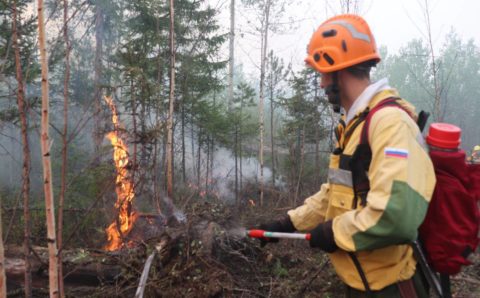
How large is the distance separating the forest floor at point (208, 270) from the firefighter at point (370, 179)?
123 inches

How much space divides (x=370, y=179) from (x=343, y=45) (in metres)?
0.91

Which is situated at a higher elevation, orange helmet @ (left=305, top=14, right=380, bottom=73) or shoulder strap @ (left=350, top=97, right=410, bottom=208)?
orange helmet @ (left=305, top=14, right=380, bottom=73)

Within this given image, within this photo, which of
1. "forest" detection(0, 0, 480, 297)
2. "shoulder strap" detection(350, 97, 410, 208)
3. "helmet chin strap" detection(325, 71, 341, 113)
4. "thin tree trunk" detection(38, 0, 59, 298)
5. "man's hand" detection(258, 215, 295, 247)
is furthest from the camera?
"forest" detection(0, 0, 480, 297)

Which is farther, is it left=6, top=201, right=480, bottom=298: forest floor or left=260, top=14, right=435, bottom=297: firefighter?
left=6, top=201, right=480, bottom=298: forest floor

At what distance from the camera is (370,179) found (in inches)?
76.4

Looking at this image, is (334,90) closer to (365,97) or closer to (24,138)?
(365,97)

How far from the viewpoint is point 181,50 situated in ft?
57.4

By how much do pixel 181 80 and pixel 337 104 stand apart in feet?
48.8

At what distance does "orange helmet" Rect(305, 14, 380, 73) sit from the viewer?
2.26 m

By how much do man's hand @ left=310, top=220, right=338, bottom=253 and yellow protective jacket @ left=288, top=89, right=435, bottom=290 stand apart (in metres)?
0.05

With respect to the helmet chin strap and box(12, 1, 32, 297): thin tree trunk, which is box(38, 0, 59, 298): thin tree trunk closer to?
box(12, 1, 32, 297): thin tree trunk

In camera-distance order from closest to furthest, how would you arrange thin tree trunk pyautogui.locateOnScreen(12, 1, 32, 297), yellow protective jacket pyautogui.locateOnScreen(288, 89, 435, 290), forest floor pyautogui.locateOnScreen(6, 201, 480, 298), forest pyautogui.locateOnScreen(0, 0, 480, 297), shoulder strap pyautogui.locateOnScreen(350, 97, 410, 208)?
yellow protective jacket pyautogui.locateOnScreen(288, 89, 435, 290) → shoulder strap pyautogui.locateOnScreen(350, 97, 410, 208) → thin tree trunk pyautogui.locateOnScreen(12, 1, 32, 297) → forest pyautogui.locateOnScreen(0, 0, 480, 297) → forest floor pyautogui.locateOnScreen(6, 201, 480, 298)

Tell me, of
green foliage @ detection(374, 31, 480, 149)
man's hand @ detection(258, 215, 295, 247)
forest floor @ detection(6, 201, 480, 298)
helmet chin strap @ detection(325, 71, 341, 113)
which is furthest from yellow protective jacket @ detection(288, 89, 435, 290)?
green foliage @ detection(374, 31, 480, 149)

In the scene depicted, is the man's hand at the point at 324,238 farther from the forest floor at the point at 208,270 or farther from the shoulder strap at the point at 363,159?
the forest floor at the point at 208,270
